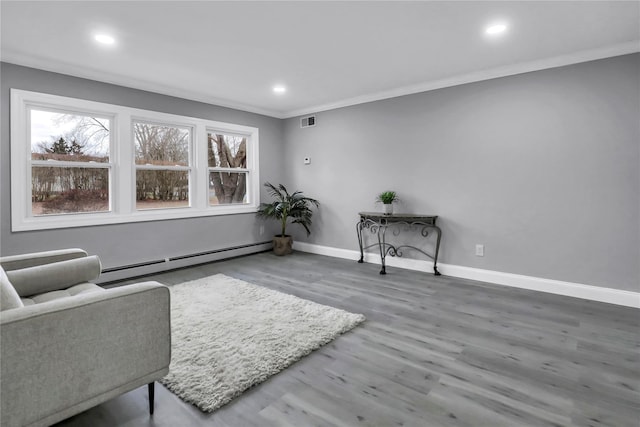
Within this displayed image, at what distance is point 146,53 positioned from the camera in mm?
3268

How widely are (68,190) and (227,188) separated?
2.13 metres

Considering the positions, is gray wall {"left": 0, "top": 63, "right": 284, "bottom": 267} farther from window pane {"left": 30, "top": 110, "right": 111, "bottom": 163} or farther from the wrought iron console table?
the wrought iron console table

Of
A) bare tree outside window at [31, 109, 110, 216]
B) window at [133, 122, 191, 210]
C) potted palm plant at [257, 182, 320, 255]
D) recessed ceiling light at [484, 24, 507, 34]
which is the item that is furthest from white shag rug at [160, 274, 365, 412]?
recessed ceiling light at [484, 24, 507, 34]

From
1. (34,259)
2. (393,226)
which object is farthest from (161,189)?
(393,226)

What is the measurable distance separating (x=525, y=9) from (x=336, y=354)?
2881mm

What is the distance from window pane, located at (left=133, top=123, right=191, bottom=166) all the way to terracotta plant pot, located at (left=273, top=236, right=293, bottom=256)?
1.81 meters

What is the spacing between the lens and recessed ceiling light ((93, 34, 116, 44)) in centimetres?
290

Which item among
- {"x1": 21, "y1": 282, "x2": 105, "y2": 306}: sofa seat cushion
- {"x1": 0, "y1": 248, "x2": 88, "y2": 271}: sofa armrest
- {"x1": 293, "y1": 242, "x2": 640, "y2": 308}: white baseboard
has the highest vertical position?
{"x1": 0, "y1": 248, "x2": 88, "y2": 271}: sofa armrest

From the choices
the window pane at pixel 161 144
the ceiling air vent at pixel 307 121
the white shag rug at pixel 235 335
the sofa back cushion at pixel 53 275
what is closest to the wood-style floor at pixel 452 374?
the white shag rug at pixel 235 335

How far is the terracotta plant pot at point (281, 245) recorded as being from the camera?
5.52 metres

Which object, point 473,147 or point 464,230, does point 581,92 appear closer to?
point 473,147

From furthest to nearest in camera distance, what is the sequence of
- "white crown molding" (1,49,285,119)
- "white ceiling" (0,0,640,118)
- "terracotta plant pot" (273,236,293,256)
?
"terracotta plant pot" (273,236,293,256) → "white crown molding" (1,49,285,119) → "white ceiling" (0,0,640,118)

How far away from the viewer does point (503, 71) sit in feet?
A: 12.3

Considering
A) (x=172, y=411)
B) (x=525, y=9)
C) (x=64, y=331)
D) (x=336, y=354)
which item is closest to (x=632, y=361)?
(x=336, y=354)
